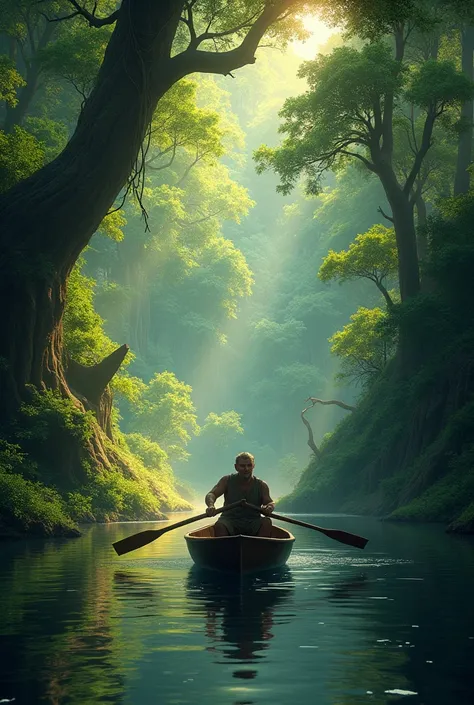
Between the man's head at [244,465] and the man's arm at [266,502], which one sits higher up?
the man's head at [244,465]

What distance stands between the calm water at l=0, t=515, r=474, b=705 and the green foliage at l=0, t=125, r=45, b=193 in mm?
16612

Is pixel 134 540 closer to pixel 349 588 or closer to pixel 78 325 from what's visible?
pixel 349 588

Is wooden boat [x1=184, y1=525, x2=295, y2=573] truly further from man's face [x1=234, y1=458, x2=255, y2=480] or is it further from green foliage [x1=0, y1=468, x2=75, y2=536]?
green foliage [x1=0, y1=468, x2=75, y2=536]

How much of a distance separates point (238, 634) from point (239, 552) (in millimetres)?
3861

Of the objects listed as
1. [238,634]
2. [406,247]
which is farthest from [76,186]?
[238,634]

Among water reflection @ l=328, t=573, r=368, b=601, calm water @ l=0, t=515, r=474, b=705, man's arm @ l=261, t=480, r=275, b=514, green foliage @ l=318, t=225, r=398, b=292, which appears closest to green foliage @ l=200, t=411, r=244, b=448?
green foliage @ l=318, t=225, r=398, b=292

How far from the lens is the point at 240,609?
9961 millimetres

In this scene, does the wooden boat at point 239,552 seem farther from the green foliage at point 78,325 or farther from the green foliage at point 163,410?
the green foliage at point 163,410

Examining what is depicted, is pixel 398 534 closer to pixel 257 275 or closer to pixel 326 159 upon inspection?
pixel 326 159

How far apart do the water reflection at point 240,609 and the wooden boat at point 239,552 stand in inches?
6.6

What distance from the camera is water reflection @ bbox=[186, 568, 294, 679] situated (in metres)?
7.45

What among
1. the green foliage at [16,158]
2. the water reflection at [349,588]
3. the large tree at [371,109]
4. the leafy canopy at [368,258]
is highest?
the large tree at [371,109]

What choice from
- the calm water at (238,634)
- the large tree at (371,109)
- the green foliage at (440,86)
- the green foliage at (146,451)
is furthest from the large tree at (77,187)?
the green foliage at (146,451)

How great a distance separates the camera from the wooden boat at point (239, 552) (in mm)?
12164
